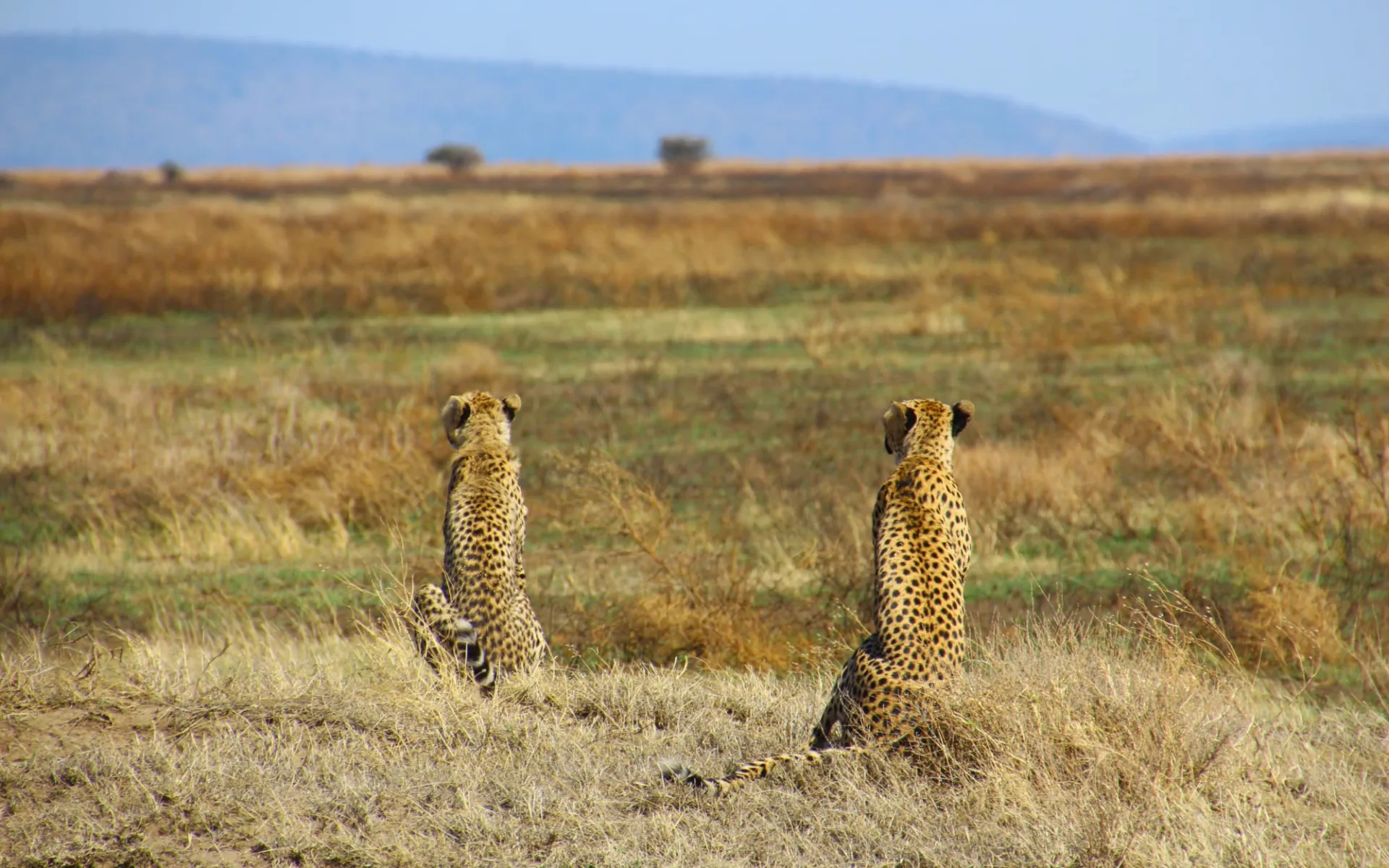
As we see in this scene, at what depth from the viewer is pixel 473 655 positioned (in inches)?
209

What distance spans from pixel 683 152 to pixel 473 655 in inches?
3430

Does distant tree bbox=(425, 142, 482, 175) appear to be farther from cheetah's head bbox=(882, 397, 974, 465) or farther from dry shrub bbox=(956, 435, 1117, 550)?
cheetah's head bbox=(882, 397, 974, 465)

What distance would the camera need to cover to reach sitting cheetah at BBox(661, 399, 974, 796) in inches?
178

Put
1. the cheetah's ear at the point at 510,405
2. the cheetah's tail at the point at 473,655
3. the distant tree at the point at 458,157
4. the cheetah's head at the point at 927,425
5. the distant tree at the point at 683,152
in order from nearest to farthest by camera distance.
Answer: the cheetah's head at the point at 927,425 → the cheetah's tail at the point at 473,655 → the cheetah's ear at the point at 510,405 → the distant tree at the point at 458,157 → the distant tree at the point at 683,152

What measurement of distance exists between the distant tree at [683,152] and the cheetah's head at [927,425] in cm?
8459

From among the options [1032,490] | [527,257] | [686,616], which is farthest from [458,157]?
[686,616]

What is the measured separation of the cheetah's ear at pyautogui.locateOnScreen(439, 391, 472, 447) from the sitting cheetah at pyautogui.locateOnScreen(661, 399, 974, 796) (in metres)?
2.07

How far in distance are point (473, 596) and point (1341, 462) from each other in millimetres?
6012

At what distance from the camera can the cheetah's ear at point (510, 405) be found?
6.21m

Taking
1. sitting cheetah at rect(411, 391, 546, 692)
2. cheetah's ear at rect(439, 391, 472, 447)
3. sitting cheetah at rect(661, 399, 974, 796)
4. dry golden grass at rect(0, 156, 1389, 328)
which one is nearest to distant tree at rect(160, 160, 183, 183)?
dry golden grass at rect(0, 156, 1389, 328)

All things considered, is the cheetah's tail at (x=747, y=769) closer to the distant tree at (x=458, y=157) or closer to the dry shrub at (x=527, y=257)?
the dry shrub at (x=527, y=257)

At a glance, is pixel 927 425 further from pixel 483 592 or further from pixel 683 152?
pixel 683 152

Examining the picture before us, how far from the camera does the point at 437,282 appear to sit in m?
21.6

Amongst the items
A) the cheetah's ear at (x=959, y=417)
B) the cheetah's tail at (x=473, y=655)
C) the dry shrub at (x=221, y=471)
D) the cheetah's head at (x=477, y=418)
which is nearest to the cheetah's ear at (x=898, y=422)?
the cheetah's ear at (x=959, y=417)
